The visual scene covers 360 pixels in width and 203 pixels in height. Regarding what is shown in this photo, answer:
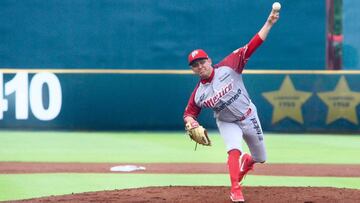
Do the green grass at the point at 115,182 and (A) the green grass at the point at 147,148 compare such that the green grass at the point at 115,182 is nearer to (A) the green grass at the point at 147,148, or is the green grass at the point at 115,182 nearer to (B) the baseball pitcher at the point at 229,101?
(B) the baseball pitcher at the point at 229,101

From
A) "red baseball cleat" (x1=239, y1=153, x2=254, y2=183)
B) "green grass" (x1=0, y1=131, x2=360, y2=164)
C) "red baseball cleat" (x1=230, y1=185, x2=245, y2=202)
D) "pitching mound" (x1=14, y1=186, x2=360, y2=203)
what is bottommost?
"red baseball cleat" (x1=230, y1=185, x2=245, y2=202)

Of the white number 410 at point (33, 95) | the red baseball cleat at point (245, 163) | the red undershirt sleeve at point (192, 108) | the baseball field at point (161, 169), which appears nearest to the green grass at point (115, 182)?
the baseball field at point (161, 169)

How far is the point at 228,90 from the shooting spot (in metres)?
8.51

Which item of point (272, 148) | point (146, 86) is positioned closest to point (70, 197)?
point (272, 148)

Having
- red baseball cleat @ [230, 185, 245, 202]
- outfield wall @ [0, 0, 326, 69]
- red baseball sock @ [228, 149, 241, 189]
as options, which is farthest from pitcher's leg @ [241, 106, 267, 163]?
outfield wall @ [0, 0, 326, 69]

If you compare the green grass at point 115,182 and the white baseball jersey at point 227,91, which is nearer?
the white baseball jersey at point 227,91

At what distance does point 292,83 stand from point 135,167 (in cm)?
730

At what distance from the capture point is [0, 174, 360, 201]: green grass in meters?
9.77

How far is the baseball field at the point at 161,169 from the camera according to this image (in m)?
8.78

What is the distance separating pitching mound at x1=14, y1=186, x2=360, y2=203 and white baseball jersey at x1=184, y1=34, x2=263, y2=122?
824mm

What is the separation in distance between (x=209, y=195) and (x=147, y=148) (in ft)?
21.1

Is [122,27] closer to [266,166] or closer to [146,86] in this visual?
[146,86]

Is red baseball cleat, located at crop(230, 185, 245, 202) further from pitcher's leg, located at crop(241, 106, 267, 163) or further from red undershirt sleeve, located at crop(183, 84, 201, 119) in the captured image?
red undershirt sleeve, located at crop(183, 84, 201, 119)

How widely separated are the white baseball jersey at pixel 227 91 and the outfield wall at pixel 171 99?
387 inches
